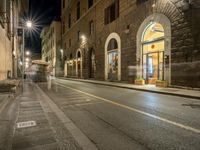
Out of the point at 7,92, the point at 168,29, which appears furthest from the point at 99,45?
the point at 7,92

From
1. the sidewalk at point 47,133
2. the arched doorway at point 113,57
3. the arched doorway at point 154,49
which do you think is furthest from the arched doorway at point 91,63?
the sidewalk at point 47,133

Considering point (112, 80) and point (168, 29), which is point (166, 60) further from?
point (112, 80)

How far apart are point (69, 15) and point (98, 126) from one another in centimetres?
4469

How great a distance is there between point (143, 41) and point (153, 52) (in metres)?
1.57

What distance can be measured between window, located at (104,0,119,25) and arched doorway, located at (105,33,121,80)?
6.55 feet

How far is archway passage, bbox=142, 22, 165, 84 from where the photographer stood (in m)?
17.2

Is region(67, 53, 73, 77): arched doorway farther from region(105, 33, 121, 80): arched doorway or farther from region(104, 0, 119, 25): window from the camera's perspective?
region(104, 0, 119, 25): window

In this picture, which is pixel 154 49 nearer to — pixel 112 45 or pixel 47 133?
pixel 112 45

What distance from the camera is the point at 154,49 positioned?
18.0 m

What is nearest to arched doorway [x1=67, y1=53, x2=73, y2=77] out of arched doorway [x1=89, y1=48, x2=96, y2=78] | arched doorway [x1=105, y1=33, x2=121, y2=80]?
arched doorway [x1=89, y1=48, x2=96, y2=78]

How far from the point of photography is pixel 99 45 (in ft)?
92.7

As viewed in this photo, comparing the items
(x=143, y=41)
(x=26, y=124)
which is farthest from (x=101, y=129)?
(x=143, y=41)

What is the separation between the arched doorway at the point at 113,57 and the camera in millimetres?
22812

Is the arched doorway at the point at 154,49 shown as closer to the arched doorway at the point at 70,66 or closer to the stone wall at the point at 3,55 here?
the stone wall at the point at 3,55
